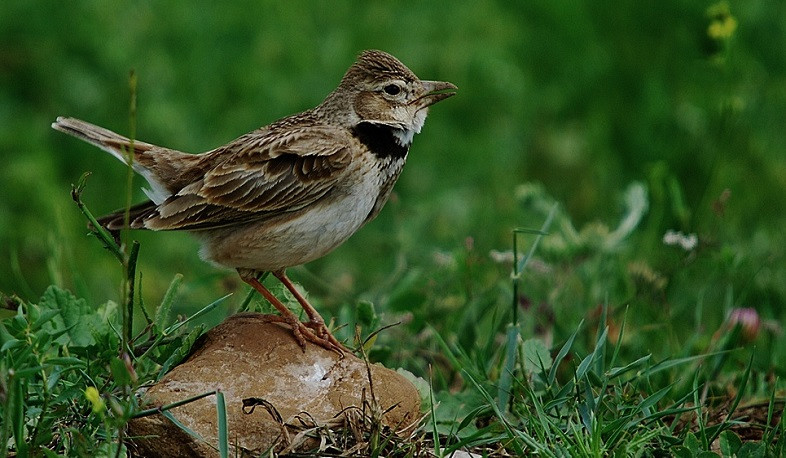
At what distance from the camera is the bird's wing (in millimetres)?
5496

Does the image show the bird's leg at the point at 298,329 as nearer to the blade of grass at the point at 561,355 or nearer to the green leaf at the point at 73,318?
the green leaf at the point at 73,318

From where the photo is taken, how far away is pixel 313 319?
5.36 meters

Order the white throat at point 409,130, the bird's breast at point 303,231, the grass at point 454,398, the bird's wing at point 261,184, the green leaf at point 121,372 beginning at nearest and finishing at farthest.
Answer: the green leaf at point 121,372
the grass at point 454,398
the bird's breast at point 303,231
the bird's wing at point 261,184
the white throat at point 409,130

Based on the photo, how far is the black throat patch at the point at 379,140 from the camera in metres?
5.70

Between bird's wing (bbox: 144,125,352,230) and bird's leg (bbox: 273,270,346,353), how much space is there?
0.33 m

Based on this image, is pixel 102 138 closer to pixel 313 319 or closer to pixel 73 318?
pixel 73 318

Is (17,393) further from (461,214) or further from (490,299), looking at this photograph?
(461,214)

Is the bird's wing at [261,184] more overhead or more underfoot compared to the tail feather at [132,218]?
more overhead

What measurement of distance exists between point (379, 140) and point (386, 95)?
0.26 meters

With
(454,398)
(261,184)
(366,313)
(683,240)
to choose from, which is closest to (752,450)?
(454,398)

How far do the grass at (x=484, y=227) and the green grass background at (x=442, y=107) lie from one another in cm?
2

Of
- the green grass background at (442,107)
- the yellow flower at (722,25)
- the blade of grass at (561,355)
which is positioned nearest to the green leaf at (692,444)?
the blade of grass at (561,355)

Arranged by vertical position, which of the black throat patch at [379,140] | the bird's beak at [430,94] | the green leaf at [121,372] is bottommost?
the green leaf at [121,372]

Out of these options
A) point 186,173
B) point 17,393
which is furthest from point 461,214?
point 17,393
